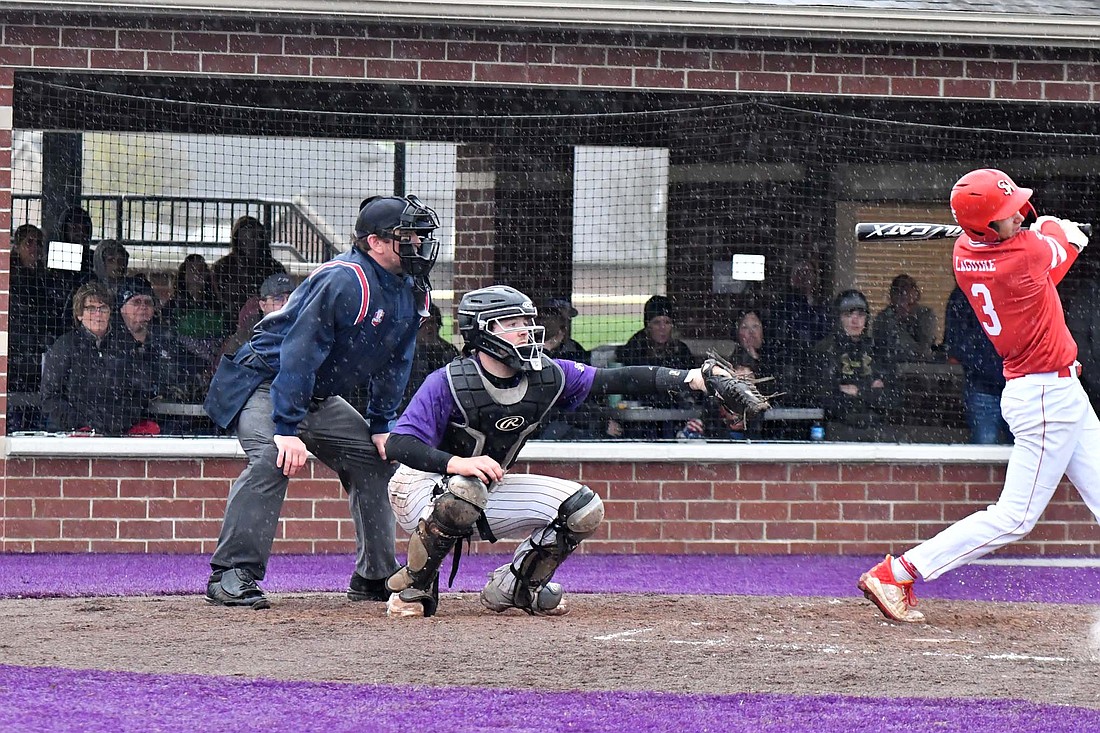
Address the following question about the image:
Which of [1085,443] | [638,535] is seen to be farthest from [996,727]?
[638,535]

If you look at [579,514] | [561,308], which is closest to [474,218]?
[561,308]

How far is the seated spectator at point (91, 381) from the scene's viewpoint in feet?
28.8

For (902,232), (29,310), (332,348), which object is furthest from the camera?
(29,310)

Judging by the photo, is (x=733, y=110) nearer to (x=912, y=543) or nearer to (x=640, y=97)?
(x=640, y=97)

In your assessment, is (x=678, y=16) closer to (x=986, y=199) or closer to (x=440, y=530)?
(x=986, y=199)

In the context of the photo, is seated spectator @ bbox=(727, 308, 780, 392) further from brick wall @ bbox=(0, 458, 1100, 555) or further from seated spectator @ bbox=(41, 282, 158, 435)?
seated spectator @ bbox=(41, 282, 158, 435)

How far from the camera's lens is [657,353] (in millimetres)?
9398

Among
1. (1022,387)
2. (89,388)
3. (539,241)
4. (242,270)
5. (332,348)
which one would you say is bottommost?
(89,388)

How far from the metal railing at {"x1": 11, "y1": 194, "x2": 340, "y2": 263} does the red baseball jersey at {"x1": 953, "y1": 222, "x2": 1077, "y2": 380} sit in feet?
15.4

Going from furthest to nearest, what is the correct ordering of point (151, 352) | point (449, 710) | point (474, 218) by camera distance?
point (474, 218), point (151, 352), point (449, 710)

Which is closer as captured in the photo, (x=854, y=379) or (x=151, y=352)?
(x=151, y=352)

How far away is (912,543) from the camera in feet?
30.4

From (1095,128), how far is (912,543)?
135 inches

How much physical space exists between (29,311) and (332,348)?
3.23m
